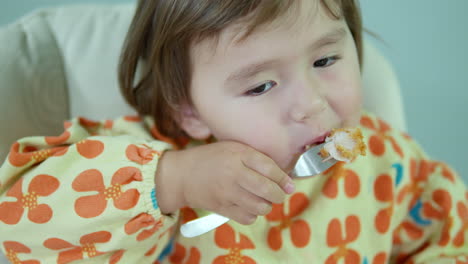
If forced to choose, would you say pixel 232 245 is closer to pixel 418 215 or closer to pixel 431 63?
pixel 418 215

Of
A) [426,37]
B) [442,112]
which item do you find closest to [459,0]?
[426,37]

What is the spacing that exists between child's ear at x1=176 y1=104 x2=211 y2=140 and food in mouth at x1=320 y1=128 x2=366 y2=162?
7.6 inches

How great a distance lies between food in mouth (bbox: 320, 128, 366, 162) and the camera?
525 mm

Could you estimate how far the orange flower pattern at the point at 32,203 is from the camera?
0.56m

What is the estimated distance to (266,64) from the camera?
1.71ft

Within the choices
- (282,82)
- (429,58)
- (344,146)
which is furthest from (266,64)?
(429,58)

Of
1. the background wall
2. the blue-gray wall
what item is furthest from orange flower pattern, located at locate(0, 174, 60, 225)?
the background wall

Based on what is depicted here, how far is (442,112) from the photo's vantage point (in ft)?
4.33

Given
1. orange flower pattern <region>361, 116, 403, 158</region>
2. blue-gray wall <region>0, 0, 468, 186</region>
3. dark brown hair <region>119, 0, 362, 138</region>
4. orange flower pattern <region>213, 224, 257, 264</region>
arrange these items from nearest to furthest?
1. dark brown hair <region>119, 0, 362, 138</region>
2. orange flower pattern <region>213, 224, 257, 264</region>
3. orange flower pattern <region>361, 116, 403, 158</region>
4. blue-gray wall <region>0, 0, 468, 186</region>

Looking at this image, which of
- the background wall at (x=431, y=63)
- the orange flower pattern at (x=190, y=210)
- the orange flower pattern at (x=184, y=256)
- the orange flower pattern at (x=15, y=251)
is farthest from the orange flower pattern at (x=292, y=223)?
the background wall at (x=431, y=63)

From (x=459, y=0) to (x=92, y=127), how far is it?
106cm

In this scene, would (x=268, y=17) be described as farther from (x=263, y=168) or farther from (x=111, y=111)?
(x=111, y=111)

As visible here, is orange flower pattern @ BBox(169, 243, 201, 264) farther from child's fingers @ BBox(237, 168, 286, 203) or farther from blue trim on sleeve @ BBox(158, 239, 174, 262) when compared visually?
child's fingers @ BBox(237, 168, 286, 203)

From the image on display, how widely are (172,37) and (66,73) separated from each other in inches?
11.4
